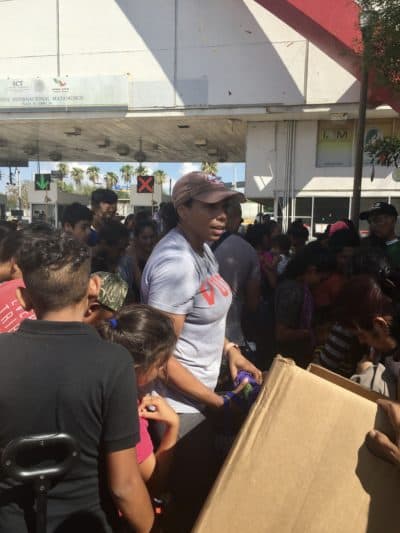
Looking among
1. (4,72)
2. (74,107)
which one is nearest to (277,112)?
(74,107)

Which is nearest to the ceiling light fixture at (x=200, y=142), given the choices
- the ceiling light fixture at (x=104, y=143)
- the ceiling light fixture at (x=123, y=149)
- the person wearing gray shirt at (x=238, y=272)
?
the ceiling light fixture at (x=123, y=149)

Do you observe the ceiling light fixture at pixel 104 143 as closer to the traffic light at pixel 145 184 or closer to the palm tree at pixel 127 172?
the traffic light at pixel 145 184

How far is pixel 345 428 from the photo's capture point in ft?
4.13

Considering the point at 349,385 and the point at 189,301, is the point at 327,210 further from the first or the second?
the point at 349,385

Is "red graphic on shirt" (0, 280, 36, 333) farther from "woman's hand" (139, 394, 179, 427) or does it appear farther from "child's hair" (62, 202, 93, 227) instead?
"child's hair" (62, 202, 93, 227)

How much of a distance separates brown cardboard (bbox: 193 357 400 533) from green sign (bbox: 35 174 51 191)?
13621 millimetres

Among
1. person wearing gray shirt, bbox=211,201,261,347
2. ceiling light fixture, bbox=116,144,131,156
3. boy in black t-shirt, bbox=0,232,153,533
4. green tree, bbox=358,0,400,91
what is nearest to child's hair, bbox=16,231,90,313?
boy in black t-shirt, bbox=0,232,153,533

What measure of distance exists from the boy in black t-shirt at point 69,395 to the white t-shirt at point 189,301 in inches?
21.1

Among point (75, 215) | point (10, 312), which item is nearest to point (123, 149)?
point (75, 215)

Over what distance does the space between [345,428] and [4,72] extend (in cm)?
1404

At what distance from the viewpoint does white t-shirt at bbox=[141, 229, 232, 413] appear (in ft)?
6.11

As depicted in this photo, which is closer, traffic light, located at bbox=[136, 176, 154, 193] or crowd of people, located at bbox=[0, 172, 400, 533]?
crowd of people, located at bbox=[0, 172, 400, 533]

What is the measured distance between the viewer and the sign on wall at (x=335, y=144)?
11.3m

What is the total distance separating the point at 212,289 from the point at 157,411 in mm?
609
